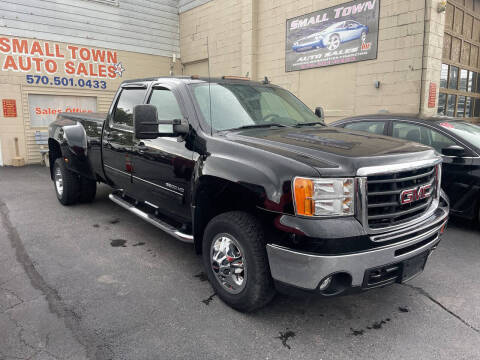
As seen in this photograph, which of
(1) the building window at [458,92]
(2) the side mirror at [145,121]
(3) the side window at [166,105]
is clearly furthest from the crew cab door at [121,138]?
(1) the building window at [458,92]

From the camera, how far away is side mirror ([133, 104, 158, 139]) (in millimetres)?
3101

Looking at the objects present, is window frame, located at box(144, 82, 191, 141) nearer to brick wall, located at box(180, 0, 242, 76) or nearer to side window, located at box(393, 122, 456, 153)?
side window, located at box(393, 122, 456, 153)

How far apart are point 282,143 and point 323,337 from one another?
1.44 m

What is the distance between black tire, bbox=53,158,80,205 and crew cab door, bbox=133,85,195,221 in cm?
210

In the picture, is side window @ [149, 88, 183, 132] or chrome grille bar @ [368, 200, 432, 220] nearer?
chrome grille bar @ [368, 200, 432, 220]

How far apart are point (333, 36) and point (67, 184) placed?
7.43m

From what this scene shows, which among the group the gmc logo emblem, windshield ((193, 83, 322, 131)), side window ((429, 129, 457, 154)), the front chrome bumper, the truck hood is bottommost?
the front chrome bumper

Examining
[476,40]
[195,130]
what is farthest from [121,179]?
[476,40]

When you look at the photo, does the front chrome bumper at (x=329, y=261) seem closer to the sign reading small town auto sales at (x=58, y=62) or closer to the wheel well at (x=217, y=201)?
the wheel well at (x=217, y=201)

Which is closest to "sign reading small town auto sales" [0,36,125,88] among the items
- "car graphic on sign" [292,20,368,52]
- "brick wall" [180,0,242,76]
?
"brick wall" [180,0,242,76]

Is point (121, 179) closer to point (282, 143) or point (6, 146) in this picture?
point (282, 143)

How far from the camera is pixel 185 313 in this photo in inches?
115

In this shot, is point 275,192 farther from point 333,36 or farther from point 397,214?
point 333,36

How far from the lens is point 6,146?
11.4m
